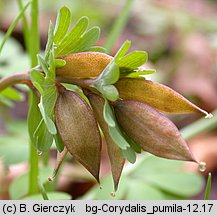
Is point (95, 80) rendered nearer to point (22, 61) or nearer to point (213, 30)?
point (22, 61)

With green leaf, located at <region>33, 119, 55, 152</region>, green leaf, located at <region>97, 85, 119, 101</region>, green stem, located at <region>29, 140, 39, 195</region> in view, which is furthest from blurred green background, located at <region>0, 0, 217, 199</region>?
green leaf, located at <region>97, 85, 119, 101</region>

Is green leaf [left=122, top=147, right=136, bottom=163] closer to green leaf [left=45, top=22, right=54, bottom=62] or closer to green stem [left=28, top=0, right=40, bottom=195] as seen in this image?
green leaf [left=45, top=22, right=54, bottom=62]

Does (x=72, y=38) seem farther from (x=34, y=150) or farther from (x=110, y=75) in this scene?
(x=34, y=150)

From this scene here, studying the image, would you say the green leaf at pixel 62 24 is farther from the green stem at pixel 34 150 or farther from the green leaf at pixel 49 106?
the green stem at pixel 34 150

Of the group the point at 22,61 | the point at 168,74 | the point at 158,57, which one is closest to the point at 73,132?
the point at 22,61

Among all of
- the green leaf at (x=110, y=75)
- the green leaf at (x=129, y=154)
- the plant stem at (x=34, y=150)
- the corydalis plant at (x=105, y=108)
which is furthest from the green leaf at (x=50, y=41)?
the plant stem at (x=34, y=150)

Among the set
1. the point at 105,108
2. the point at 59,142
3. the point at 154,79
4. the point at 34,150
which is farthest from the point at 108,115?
the point at 154,79
